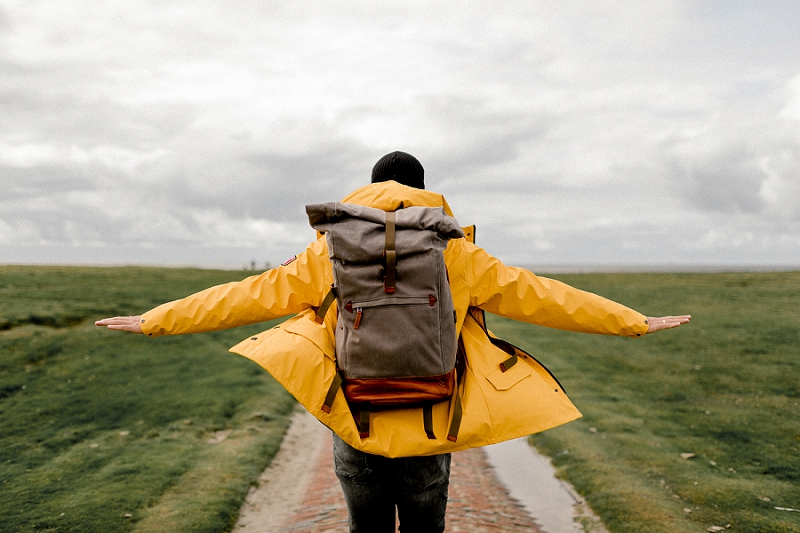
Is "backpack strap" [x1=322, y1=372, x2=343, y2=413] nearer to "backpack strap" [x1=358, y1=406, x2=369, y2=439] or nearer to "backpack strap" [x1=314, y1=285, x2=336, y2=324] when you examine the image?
"backpack strap" [x1=358, y1=406, x2=369, y2=439]

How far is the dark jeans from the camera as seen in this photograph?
3.66 meters

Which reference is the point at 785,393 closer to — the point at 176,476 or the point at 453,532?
the point at 453,532

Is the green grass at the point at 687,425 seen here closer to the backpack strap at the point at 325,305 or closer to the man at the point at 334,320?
the man at the point at 334,320

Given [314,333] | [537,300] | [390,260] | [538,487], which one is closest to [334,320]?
[314,333]

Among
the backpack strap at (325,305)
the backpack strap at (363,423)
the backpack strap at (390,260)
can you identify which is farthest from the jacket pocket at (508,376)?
the backpack strap at (325,305)

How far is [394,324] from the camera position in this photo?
321 cm

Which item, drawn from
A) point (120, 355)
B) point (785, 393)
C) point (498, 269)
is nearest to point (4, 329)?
point (120, 355)

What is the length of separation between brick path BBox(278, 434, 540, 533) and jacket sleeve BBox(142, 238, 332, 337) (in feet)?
17.8

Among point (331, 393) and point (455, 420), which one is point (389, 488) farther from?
point (331, 393)

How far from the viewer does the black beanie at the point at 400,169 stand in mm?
3713

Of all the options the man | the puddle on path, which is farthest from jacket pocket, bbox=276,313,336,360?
the puddle on path

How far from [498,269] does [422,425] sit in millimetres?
1190

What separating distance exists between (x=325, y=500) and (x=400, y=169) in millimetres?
7689

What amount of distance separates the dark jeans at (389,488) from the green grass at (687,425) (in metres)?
6.24
